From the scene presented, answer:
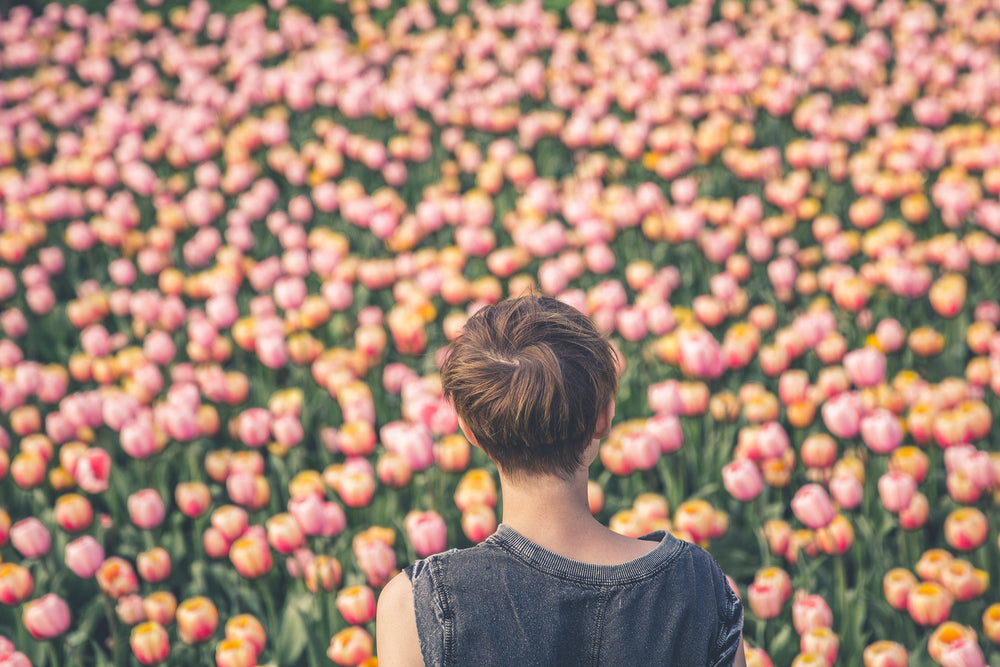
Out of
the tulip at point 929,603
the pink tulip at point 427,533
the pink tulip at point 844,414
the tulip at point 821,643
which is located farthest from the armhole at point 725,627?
the pink tulip at point 844,414

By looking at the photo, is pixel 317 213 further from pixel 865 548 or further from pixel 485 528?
pixel 865 548

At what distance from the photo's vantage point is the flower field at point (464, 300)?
8.08ft

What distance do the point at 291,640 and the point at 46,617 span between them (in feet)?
1.83

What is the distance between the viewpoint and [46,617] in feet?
7.48

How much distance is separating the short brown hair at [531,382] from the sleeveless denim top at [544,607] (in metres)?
0.14

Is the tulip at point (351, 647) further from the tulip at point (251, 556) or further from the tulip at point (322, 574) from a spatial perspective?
the tulip at point (251, 556)

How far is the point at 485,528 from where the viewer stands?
247 cm

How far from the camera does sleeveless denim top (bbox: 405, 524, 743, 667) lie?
4.60 ft

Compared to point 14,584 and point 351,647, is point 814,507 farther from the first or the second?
point 14,584

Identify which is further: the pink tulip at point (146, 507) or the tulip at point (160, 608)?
the pink tulip at point (146, 507)

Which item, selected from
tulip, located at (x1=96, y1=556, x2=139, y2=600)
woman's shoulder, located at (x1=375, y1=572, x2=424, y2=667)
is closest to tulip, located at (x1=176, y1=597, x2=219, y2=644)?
tulip, located at (x1=96, y1=556, x2=139, y2=600)

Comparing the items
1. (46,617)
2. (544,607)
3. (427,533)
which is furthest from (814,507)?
(46,617)

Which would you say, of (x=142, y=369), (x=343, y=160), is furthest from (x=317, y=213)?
(x=142, y=369)

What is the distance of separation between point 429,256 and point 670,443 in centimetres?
155
